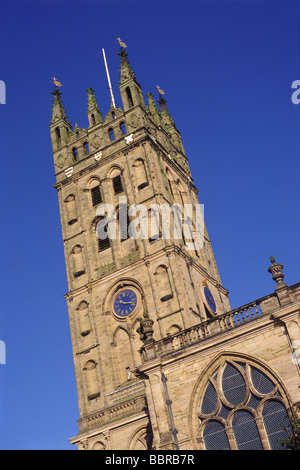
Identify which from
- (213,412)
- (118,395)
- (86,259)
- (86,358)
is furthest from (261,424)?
(86,259)

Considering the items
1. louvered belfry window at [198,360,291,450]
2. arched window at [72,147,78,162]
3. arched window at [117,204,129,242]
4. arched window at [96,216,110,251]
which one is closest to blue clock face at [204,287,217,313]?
arched window at [117,204,129,242]

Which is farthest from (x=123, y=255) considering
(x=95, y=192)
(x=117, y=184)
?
(x=95, y=192)

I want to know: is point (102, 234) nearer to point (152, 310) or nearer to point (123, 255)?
point (123, 255)

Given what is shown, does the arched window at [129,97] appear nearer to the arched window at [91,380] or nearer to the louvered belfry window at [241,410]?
the arched window at [91,380]

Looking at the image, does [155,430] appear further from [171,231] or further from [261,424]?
[171,231]

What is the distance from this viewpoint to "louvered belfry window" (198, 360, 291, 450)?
92.0ft

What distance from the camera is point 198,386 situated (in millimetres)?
29828

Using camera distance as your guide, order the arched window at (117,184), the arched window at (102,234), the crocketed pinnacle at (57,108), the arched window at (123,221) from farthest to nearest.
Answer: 1. the crocketed pinnacle at (57,108)
2. the arched window at (117,184)
3. the arched window at (102,234)
4. the arched window at (123,221)

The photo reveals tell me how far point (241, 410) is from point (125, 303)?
679 inches

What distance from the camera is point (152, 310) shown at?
43.3 m

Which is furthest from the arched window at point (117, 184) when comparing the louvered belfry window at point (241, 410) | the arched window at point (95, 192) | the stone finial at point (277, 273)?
the louvered belfry window at point (241, 410)

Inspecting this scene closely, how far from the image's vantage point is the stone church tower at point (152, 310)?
2889 cm

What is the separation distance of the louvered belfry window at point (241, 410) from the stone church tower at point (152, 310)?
0.14ft
